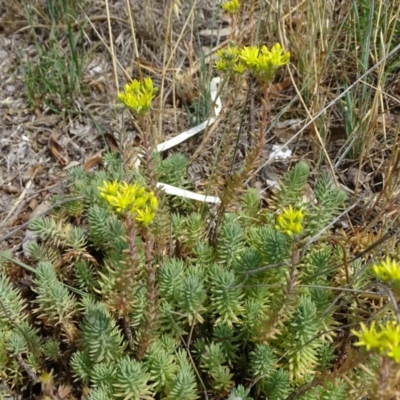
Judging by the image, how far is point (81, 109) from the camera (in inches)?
98.2

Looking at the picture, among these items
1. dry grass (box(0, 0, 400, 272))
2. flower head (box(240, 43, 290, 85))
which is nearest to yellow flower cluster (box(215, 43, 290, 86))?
flower head (box(240, 43, 290, 85))

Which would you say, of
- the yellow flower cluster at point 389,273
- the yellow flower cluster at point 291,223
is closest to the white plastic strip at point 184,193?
the yellow flower cluster at point 291,223

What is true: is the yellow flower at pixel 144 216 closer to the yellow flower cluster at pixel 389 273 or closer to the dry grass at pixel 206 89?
the yellow flower cluster at pixel 389 273

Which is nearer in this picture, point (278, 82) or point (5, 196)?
point (5, 196)

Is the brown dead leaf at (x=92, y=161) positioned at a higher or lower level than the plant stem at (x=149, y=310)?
lower

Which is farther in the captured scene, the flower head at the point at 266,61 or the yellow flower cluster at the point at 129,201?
the flower head at the point at 266,61

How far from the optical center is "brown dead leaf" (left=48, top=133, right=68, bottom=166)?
238cm

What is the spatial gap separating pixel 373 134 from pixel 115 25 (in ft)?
4.25

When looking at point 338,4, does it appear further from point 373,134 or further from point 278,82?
point 373,134

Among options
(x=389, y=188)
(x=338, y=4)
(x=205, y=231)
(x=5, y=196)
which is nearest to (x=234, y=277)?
(x=205, y=231)

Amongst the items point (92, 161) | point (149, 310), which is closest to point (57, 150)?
point (92, 161)

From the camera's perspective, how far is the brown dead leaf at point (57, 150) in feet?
7.82

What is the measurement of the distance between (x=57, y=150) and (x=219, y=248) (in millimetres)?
978

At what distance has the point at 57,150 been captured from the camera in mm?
2410
